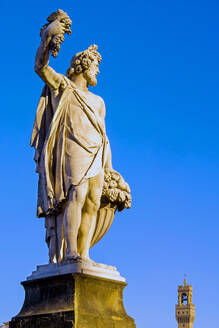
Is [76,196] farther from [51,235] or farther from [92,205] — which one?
[51,235]

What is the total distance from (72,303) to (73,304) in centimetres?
3

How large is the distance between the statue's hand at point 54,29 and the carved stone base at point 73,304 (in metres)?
3.80

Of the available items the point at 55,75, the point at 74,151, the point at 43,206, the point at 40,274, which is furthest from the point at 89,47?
the point at 40,274

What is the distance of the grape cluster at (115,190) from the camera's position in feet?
38.0

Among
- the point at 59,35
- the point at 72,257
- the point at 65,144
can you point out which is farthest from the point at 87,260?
the point at 59,35

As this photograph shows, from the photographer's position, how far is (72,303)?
10.3m

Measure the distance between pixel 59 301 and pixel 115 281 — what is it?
109cm

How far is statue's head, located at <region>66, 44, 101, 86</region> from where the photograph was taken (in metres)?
11.9

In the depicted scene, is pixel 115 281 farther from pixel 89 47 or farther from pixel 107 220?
pixel 89 47

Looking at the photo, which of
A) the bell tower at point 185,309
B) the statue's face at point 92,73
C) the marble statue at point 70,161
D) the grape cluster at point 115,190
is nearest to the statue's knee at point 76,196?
the marble statue at point 70,161

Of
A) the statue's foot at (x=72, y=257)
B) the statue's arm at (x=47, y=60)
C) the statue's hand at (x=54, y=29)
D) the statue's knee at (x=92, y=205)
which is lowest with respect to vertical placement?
the statue's foot at (x=72, y=257)

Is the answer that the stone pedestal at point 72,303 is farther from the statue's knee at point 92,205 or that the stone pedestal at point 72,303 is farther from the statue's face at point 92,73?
the statue's face at point 92,73

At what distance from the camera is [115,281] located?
437 inches

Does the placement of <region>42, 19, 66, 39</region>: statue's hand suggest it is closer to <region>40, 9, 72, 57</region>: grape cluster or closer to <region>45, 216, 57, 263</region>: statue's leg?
<region>40, 9, 72, 57</region>: grape cluster
